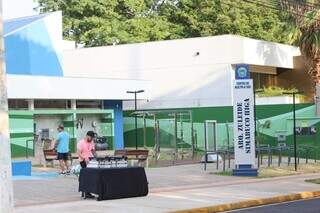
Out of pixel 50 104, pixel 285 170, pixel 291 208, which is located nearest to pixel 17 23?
pixel 50 104

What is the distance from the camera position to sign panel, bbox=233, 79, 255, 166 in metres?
23.7

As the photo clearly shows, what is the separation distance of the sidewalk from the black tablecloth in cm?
27

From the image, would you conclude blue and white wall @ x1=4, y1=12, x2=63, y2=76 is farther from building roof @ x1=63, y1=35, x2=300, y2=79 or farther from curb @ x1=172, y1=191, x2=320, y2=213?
curb @ x1=172, y1=191, x2=320, y2=213

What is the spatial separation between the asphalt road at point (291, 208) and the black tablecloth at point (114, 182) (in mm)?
2828

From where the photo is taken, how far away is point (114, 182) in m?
16.4

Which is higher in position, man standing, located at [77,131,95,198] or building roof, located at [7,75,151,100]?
building roof, located at [7,75,151,100]

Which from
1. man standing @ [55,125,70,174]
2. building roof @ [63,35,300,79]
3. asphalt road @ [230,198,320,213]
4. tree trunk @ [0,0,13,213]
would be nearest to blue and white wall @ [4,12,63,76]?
building roof @ [63,35,300,79]

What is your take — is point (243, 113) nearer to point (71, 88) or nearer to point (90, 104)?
point (71, 88)

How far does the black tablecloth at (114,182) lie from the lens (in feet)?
53.2

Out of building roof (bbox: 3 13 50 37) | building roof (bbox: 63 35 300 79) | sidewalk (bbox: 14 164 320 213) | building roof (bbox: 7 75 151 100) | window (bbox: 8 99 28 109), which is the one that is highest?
building roof (bbox: 3 13 50 37)

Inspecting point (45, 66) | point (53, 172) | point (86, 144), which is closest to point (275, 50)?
point (45, 66)

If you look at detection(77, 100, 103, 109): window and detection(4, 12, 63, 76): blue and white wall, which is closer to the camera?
detection(4, 12, 63, 76): blue and white wall

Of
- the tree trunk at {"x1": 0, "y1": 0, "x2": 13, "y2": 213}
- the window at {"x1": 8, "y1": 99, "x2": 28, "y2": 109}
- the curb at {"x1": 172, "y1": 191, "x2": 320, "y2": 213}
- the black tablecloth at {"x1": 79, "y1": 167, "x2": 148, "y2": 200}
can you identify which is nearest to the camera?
the tree trunk at {"x1": 0, "y1": 0, "x2": 13, "y2": 213}

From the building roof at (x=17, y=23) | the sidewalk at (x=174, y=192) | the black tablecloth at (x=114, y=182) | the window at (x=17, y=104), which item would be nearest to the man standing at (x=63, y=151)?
the sidewalk at (x=174, y=192)
